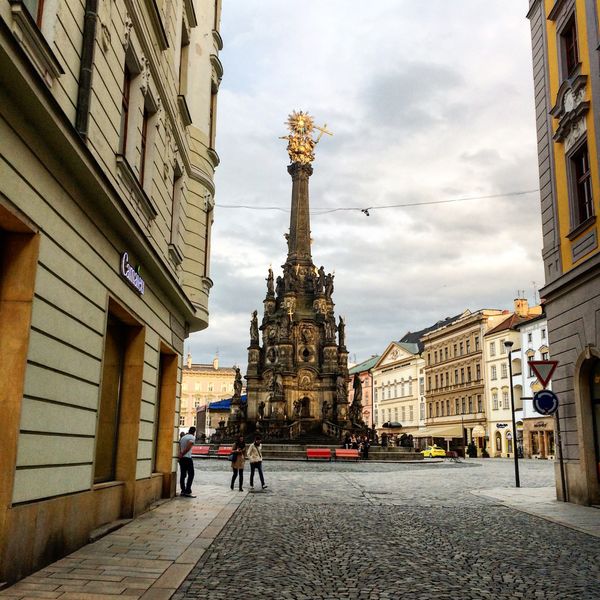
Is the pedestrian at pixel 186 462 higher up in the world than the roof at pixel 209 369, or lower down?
lower down

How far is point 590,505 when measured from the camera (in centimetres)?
1483

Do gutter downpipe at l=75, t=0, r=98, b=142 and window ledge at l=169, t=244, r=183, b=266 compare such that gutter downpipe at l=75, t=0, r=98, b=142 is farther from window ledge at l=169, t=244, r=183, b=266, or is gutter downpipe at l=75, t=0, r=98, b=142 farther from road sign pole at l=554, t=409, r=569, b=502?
road sign pole at l=554, t=409, r=569, b=502

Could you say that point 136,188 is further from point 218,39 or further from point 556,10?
point 556,10

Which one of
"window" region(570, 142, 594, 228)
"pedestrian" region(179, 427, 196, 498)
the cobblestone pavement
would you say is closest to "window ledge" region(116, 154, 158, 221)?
the cobblestone pavement

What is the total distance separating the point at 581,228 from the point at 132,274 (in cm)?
1032

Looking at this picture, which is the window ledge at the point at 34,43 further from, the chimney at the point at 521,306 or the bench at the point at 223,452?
the chimney at the point at 521,306

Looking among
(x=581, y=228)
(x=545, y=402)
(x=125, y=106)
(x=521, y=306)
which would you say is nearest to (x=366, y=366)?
(x=521, y=306)

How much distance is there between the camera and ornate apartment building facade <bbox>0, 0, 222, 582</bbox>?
658cm

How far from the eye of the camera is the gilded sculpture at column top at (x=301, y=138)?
5541cm

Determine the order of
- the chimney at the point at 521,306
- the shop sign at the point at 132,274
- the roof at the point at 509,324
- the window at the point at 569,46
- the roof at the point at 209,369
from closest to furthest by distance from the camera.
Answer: the shop sign at the point at 132,274 → the window at the point at 569,46 → the roof at the point at 509,324 → the chimney at the point at 521,306 → the roof at the point at 209,369

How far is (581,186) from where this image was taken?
1631cm

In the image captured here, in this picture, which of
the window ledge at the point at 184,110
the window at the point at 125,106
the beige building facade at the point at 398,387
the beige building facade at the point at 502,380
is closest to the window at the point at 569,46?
the window ledge at the point at 184,110

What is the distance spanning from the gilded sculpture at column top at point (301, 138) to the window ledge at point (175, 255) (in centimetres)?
3996

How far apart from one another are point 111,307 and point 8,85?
5091mm
